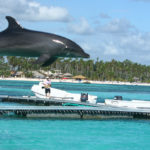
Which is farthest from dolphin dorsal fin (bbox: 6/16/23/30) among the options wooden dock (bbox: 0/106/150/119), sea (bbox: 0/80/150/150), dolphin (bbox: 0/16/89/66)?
wooden dock (bbox: 0/106/150/119)

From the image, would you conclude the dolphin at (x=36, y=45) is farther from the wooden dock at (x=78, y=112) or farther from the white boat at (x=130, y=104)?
the white boat at (x=130, y=104)

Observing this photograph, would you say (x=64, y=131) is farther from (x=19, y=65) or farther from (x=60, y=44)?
(x=19, y=65)

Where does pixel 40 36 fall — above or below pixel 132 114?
above

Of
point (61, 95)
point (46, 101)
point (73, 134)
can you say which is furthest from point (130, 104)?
point (73, 134)

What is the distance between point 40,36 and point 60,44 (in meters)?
0.47

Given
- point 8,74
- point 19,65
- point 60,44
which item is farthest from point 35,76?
point 60,44

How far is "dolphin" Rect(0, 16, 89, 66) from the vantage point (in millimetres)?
8234

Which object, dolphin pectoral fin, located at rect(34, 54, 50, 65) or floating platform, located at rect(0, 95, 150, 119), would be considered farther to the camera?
floating platform, located at rect(0, 95, 150, 119)

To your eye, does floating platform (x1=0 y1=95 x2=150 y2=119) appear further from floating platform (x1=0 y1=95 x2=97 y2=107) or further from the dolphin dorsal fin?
the dolphin dorsal fin

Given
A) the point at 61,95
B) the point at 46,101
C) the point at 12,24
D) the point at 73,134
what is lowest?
the point at 73,134

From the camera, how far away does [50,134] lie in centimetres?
2377

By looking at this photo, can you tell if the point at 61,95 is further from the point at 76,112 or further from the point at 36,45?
the point at 36,45

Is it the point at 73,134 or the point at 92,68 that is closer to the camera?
the point at 73,134

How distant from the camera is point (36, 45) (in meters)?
8.20
